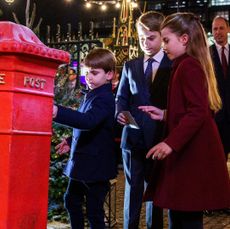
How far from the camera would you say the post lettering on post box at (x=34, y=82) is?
6.24 feet

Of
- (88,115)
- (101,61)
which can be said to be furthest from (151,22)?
(88,115)

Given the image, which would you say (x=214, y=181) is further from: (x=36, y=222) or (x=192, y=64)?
(x=36, y=222)

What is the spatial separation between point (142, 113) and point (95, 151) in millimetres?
528

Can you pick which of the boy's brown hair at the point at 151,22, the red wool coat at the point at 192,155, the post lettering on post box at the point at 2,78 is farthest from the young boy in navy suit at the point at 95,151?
the post lettering on post box at the point at 2,78

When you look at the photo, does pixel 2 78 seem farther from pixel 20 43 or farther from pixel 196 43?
pixel 196 43

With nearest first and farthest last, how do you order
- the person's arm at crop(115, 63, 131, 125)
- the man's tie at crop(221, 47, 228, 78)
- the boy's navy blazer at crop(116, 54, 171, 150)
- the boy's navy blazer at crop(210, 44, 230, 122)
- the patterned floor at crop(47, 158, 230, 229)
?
the boy's navy blazer at crop(116, 54, 171, 150)
the person's arm at crop(115, 63, 131, 125)
the patterned floor at crop(47, 158, 230, 229)
the boy's navy blazer at crop(210, 44, 230, 122)
the man's tie at crop(221, 47, 228, 78)

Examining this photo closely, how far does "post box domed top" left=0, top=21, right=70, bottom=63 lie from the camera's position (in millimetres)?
1815

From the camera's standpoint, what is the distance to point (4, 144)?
1.86 metres

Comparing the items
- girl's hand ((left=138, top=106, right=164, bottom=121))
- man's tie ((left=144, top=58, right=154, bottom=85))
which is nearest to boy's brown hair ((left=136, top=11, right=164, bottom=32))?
man's tie ((left=144, top=58, right=154, bottom=85))

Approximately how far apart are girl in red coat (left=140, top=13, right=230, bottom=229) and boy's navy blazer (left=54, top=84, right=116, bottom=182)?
1.58ft

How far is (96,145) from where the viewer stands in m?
3.22

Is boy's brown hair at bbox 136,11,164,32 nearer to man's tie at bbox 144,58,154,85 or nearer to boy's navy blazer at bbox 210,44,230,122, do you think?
man's tie at bbox 144,58,154,85

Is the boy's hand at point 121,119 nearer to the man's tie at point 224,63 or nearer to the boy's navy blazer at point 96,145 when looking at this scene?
the boy's navy blazer at point 96,145

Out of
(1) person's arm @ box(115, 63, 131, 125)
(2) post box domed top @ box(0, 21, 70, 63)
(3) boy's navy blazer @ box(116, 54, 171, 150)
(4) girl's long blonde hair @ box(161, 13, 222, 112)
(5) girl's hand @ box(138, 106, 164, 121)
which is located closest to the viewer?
(2) post box domed top @ box(0, 21, 70, 63)
